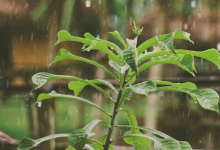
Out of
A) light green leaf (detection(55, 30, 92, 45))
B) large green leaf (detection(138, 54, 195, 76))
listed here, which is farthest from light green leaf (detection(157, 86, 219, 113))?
light green leaf (detection(55, 30, 92, 45))

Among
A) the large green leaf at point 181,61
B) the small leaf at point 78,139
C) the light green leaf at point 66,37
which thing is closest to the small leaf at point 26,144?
the small leaf at point 78,139

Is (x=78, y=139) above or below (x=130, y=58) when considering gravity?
below

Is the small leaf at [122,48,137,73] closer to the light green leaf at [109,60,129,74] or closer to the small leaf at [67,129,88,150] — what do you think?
the light green leaf at [109,60,129,74]

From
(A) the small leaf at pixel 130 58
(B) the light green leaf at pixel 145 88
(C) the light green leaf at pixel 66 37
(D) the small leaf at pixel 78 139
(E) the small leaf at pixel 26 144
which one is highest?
(C) the light green leaf at pixel 66 37

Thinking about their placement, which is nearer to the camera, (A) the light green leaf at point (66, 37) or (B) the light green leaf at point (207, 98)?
(B) the light green leaf at point (207, 98)

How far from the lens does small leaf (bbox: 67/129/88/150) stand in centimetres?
76

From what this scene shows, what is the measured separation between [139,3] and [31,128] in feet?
3.32

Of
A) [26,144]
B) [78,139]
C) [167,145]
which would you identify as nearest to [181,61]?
[167,145]

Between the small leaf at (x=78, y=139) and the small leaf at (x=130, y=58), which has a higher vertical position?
the small leaf at (x=130, y=58)

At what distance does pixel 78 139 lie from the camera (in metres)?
0.77

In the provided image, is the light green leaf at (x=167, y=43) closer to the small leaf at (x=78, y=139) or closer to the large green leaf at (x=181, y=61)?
the large green leaf at (x=181, y=61)

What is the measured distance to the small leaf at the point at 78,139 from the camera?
764 millimetres

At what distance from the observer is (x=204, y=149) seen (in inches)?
76.5

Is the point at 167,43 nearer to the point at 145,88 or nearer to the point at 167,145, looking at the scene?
the point at 145,88
